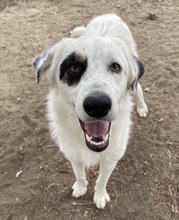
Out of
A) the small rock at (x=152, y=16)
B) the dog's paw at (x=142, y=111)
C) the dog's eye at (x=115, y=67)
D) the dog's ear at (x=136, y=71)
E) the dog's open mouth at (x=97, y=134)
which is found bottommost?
the dog's paw at (x=142, y=111)

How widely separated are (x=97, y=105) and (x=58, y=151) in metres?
1.95

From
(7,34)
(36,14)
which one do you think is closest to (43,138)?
(7,34)

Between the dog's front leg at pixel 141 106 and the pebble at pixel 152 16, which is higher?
the pebble at pixel 152 16

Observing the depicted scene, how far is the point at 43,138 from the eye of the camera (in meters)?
4.42

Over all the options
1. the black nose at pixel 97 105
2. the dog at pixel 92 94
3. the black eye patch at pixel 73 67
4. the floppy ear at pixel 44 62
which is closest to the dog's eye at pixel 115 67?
the dog at pixel 92 94

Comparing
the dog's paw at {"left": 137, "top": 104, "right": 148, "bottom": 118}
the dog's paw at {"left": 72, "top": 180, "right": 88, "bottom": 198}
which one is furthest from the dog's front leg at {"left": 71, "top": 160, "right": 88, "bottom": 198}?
the dog's paw at {"left": 137, "top": 104, "right": 148, "bottom": 118}

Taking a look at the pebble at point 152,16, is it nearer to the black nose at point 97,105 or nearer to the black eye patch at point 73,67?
the black eye patch at point 73,67

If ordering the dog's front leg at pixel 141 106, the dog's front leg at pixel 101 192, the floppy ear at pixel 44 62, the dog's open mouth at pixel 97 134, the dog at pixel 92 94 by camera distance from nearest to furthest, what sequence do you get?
the dog at pixel 92 94
the dog's open mouth at pixel 97 134
the floppy ear at pixel 44 62
the dog's front leg at pixel 101 192
the dog's front leg at pixel 141 106

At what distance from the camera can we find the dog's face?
254 cm

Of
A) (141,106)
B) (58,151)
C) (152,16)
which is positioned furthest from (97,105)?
(152,16)

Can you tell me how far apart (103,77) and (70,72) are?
0.29 meters

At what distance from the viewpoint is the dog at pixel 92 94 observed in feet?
8.50

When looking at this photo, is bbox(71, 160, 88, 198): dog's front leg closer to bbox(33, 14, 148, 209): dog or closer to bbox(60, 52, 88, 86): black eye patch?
bbox(33, 14, 148, 209): dog

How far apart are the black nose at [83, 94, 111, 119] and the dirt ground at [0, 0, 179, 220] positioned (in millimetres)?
1574
